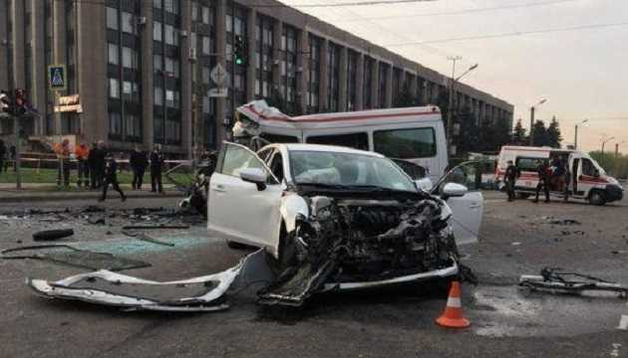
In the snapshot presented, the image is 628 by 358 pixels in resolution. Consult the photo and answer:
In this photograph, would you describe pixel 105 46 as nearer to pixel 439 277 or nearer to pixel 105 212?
pixel 105 212

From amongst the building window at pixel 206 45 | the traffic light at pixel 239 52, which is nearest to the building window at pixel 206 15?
the building window at pixel 206 45

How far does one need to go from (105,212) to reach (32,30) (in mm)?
41597

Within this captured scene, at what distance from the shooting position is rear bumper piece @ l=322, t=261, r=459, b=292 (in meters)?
5.41

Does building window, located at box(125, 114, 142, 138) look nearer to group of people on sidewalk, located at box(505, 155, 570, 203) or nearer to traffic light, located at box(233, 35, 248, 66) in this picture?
traffic light, located at box(233, 35, 248, 66)

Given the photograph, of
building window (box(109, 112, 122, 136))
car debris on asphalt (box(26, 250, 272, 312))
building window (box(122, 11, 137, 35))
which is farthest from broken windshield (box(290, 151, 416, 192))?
building window (box(122, 11, 137, 35))

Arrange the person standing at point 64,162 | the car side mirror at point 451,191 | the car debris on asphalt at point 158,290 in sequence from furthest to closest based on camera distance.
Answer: the person standing at point 64,162
the car side mirror at point 451,191
the car debris on asphalt at point 158,290

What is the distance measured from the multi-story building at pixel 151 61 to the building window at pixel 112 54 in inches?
3.0

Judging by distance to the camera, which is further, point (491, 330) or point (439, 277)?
point (439, 277)

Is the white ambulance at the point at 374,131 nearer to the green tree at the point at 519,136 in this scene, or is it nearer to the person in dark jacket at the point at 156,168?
the person in dark jacket at the point at 156,168

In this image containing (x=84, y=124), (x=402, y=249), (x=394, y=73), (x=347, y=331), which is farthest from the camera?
(x=394, y=73)

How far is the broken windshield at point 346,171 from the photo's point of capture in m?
6.91

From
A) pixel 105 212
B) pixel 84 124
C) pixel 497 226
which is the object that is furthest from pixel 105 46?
pixel 497 226

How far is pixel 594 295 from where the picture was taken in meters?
6.59

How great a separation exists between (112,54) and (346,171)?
4416 cm
